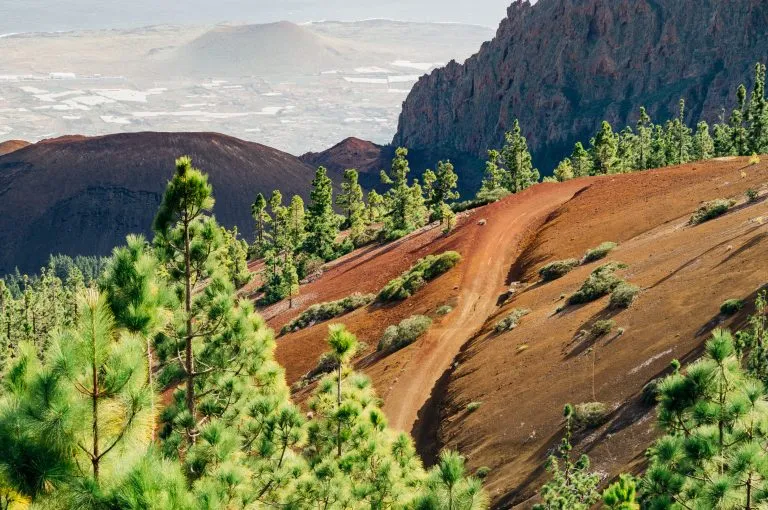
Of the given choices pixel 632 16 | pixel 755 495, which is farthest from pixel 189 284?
pixel 632 16

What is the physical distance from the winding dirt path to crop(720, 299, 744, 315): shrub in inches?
457

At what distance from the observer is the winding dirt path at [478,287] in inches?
1180

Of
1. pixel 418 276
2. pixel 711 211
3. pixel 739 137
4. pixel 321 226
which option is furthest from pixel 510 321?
pixel 739 137

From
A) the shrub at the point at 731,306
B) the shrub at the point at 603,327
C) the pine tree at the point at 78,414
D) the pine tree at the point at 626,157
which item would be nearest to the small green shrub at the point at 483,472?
the shrub at the point at 603,327

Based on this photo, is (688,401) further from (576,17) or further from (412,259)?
(576,17)

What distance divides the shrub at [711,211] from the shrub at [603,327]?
12.2 meters

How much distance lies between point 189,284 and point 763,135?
223 ft

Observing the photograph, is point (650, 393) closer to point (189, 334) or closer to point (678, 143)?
point (189, 334)

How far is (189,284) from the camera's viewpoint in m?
15.6

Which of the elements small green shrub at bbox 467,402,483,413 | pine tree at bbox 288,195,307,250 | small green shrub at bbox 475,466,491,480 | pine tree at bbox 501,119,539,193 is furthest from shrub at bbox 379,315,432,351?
pine tree at bbox 501,119,539,193

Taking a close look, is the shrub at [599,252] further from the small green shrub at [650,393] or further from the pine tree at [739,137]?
the pine tree at [739,137]

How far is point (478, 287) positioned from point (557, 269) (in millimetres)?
5017

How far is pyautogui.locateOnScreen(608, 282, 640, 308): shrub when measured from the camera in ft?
86.6

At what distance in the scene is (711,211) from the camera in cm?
3450
